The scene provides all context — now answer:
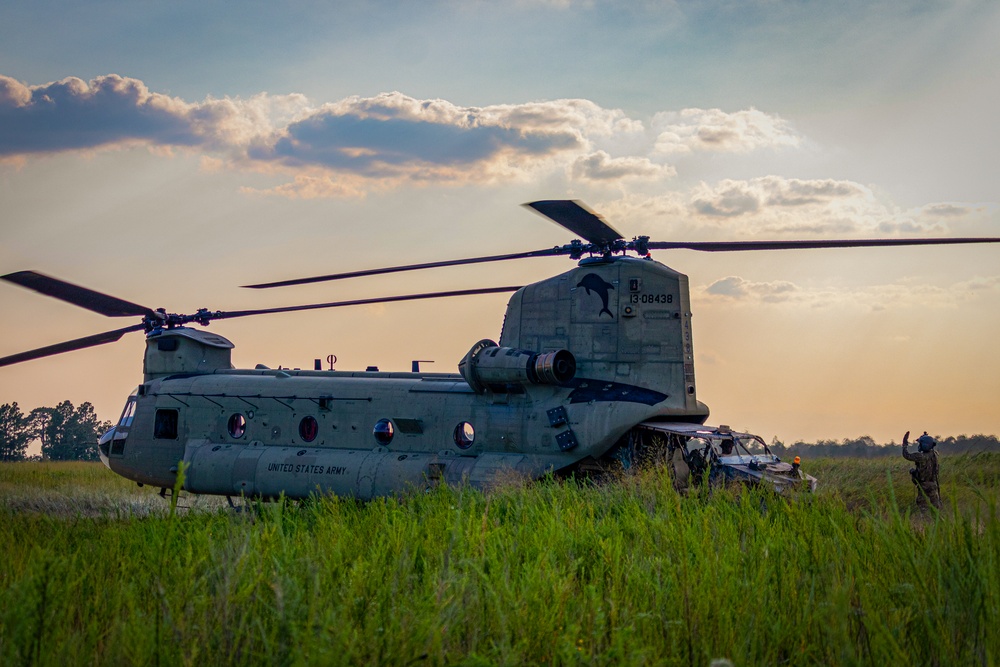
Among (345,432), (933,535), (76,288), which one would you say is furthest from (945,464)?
(76,288)

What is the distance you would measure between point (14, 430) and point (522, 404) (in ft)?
148

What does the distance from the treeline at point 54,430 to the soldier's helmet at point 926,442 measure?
143 feet

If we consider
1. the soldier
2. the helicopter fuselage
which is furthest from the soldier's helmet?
the helicopter fuselage

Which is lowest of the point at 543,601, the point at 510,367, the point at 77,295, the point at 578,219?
the point at 543,601

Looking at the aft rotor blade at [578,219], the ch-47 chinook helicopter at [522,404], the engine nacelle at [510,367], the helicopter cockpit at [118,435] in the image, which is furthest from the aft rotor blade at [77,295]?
the aft rotor blade at [578,219]

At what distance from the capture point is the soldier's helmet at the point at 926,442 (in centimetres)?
1413

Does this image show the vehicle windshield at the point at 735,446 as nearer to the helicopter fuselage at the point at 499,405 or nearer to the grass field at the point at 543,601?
the helicopter fuselage at the point at 499,405

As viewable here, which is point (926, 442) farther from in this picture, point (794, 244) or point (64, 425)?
point (64, 425)

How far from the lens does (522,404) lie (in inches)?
512

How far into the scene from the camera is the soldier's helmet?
14133 mm

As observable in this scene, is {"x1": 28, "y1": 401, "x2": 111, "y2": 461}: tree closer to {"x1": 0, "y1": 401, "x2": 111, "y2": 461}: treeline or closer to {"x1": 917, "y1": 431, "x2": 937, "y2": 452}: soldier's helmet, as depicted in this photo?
{"x1": 0, "y1": 401, "x2": 111, "y2": 461}: treeline

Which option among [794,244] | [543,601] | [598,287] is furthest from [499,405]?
[543,601]

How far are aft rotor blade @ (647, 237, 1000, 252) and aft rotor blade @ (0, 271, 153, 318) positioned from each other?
35.2 feet

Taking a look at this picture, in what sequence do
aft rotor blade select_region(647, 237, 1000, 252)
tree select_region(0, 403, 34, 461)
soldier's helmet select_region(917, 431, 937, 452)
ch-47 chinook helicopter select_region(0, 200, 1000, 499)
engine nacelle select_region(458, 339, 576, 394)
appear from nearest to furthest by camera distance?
aft rotor blade select_region(647, 237, 1000, 252)
ch-47 chinook helicopter select_region(0, 200, 1000, 499)
engine nacelle select_region(458, 339, 576, 394)
soldier's helmet select_region(917, 431, 937, 452)
tree select_region(0, 403, 34, 461)
